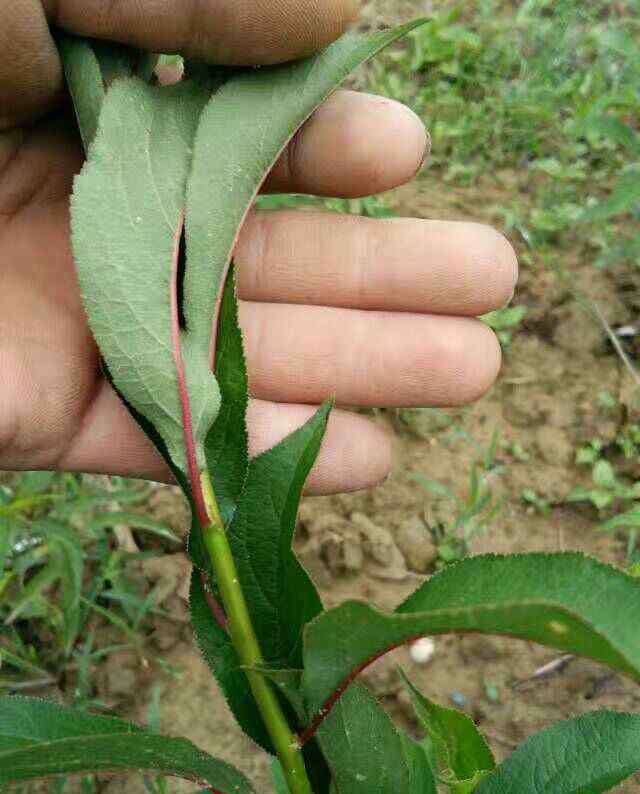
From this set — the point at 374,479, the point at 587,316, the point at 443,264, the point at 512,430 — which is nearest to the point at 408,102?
the point at 587,316

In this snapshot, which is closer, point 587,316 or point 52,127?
point 52,127

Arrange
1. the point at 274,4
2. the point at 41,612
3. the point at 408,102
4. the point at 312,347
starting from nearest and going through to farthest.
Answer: the point at 274,4 → the point at 312,347 → the point at 41,612 → the point at 408,102

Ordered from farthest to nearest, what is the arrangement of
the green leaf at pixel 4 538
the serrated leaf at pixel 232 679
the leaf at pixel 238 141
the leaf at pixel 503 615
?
the green leaf at pixel 4 538, the leaf at pixel 238 141, the serrated leaf at pixel 232 679, the leaf at pixel 503 615

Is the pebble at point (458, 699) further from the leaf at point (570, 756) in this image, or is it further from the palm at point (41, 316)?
the palm at point (41, 316)

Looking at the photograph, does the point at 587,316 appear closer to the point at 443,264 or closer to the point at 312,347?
the point at 443,264

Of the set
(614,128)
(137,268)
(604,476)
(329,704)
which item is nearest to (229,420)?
(137,268)

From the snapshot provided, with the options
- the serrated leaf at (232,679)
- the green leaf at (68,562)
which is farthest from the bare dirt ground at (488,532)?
the serrated leaf at (232,679)

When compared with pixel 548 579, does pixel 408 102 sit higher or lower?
lower
